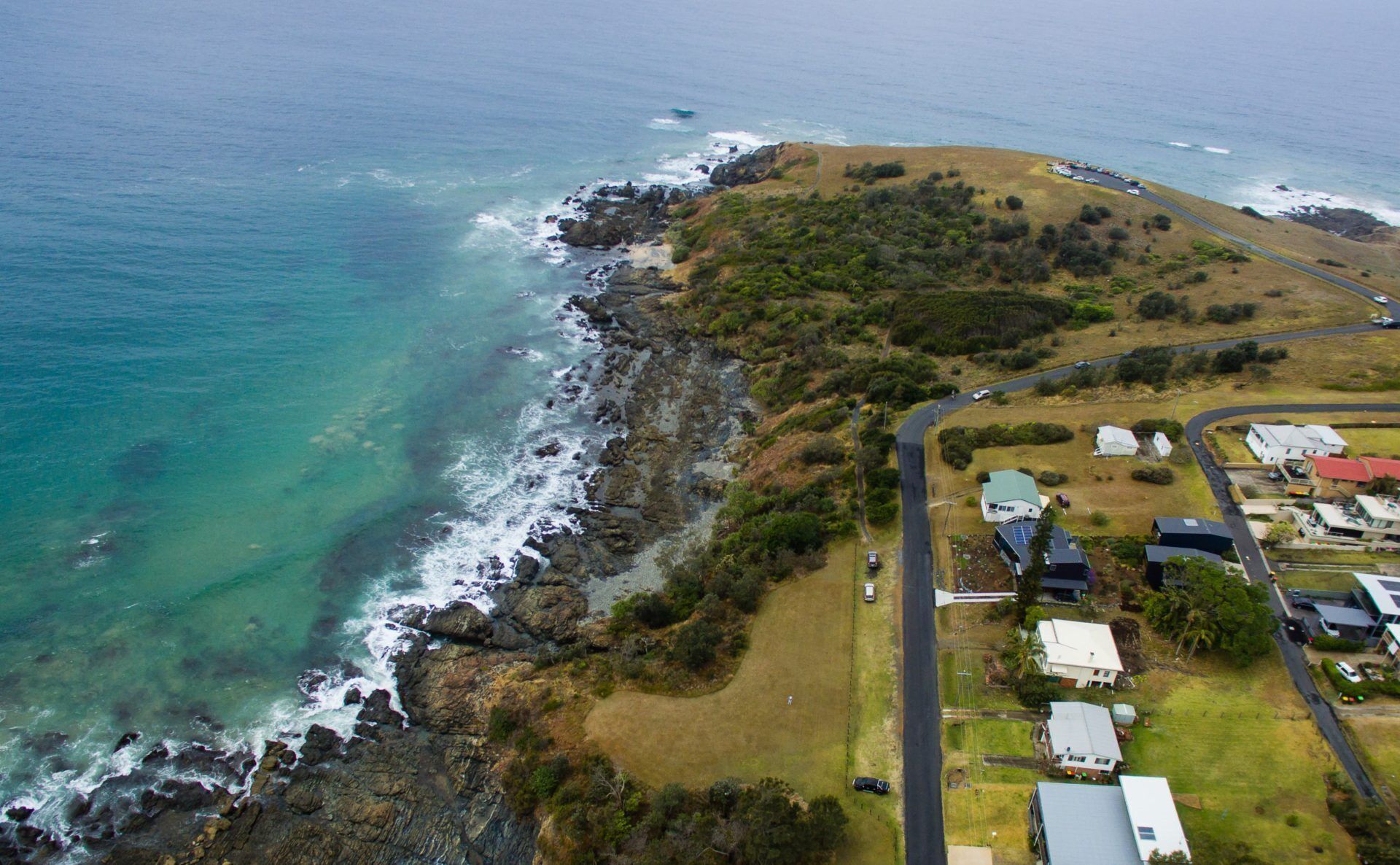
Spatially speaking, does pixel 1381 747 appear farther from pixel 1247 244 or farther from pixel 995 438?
pixel 1247 244

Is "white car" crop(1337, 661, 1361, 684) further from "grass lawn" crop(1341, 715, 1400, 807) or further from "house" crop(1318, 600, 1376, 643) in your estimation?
"house" crop(1318, 600, 1376, 643)

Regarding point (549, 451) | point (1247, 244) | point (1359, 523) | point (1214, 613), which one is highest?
A: point (1247, 244)

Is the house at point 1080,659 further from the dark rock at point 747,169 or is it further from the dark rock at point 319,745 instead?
the dark rock at point 747,169

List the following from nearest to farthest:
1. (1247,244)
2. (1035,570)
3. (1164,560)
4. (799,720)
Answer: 1. (799,720)
2. (1035,570)
3. (1164,560)
4. (1247,244)

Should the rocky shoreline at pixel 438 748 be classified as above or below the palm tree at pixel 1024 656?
below

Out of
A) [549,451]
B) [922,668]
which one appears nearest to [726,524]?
[549,451]

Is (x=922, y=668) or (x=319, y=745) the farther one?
(x=319, y=745)

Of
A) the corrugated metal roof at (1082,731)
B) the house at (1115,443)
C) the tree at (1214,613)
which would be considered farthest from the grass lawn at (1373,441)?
the corrugated metal roof at (1082,731)
